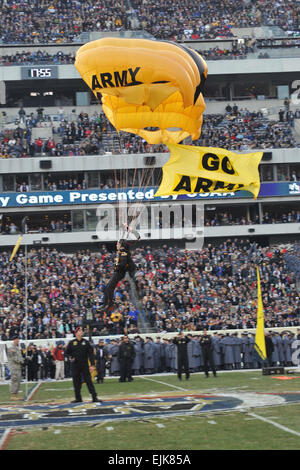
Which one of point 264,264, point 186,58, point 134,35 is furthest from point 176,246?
point 186,58

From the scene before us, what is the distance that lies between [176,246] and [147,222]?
297cm

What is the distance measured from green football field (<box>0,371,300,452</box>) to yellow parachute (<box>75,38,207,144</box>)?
684 centimetres

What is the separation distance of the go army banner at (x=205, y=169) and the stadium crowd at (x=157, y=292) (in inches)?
559

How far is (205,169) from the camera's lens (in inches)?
648

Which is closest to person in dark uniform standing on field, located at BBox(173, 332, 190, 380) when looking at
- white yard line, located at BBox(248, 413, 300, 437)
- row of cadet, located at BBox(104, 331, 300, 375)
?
row of cadet, located at BBox(104, 331, 300, 375)

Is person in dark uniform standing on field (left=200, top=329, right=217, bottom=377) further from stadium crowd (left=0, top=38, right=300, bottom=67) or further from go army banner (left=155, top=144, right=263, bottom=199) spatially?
stadium crowd (left=0, top=38, right=300, bottom=67)

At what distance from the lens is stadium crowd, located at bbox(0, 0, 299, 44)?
164 ft

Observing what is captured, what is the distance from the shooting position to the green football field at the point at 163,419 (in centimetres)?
948

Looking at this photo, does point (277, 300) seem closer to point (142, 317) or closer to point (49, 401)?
point (142, 317)

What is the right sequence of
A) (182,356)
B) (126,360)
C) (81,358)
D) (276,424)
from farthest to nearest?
1. (126,360)
2. (182,356)
3. (81,358)
4. (276,424)

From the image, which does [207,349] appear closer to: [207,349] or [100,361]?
[207,349]

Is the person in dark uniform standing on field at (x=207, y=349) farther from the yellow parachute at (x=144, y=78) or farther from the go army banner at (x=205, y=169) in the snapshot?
the yellow parachute at (x=144, y=78)

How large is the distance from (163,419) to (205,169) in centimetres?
678

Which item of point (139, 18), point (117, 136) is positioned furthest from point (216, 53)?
point (117, 136)
